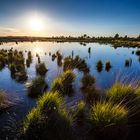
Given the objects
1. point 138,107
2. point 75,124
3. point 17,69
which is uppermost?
point 138,107

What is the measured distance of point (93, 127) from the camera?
23.4 feet

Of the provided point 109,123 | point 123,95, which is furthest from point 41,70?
point 109,123

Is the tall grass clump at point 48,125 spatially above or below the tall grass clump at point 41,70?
above

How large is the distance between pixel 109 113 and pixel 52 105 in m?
2.04

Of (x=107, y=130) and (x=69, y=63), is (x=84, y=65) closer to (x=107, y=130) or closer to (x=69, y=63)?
(x=69, y=63)

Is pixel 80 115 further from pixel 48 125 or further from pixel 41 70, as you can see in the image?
pixel 41 70

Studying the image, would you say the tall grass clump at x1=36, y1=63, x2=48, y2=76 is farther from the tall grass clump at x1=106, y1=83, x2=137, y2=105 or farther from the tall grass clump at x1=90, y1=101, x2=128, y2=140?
the tall grass clump at x1=90, y1=101, x2=128, y2=140

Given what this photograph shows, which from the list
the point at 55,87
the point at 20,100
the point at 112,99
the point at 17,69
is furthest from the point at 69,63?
the point at 112,99

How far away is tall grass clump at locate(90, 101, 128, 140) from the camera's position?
22.2 ft

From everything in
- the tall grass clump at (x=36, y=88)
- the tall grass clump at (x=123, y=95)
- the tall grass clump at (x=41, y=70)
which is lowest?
the tall grass clump at (x=41, y=70)

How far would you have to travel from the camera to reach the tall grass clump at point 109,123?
6766mm

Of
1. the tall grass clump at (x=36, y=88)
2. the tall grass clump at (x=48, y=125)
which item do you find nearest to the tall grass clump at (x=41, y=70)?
the tall grass clump at (x=36, y=88)

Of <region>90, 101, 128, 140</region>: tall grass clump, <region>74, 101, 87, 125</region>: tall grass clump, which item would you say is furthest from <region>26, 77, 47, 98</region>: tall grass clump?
<region>90, 101, 128, 140</region>: tall grass clump

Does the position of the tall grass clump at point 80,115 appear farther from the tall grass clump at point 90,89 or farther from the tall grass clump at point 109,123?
the tall grass clump at point 90,89
